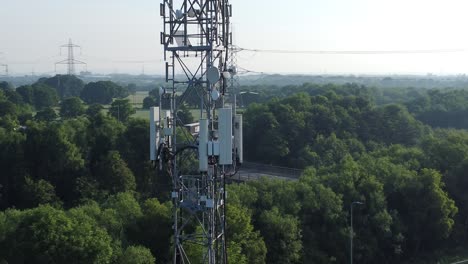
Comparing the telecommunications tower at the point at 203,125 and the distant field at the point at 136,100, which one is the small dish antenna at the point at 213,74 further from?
the distant field at the point at 136,100

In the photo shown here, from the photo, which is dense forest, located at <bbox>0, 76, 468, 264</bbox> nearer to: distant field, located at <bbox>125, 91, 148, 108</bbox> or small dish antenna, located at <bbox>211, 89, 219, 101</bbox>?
small dish antenna, located at <bbox>211, 89, 219, 101</bbox>

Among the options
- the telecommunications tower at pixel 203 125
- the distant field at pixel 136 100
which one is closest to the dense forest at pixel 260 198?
the telecommunications tower at pixel 203 125

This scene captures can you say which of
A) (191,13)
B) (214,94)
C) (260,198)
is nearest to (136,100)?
(260,198)

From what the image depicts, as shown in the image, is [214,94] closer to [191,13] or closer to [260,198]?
[191,13]

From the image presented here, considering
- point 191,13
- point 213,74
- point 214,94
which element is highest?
point 191,13

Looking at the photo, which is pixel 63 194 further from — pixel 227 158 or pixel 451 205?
pixel 227 158

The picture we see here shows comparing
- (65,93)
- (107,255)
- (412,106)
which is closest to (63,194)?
(107,255)
